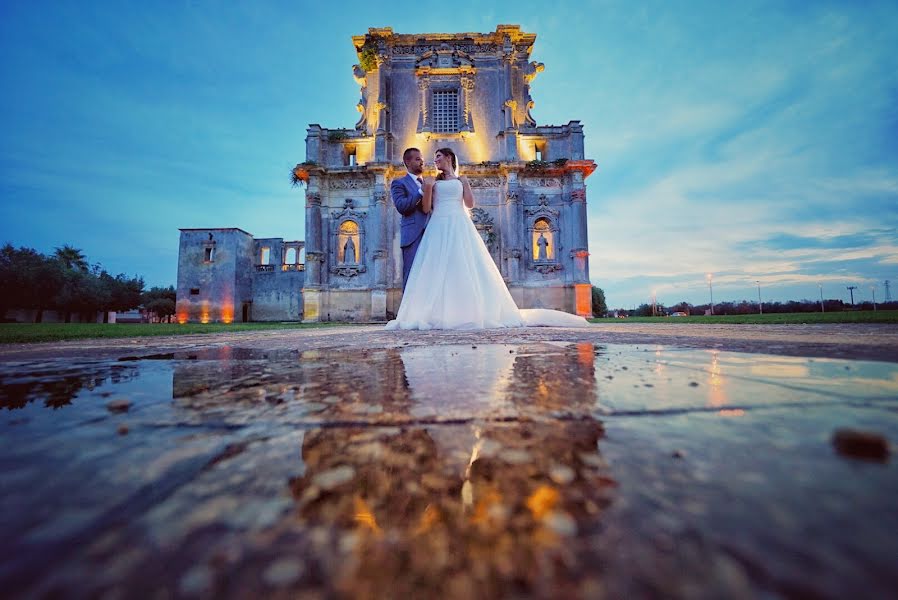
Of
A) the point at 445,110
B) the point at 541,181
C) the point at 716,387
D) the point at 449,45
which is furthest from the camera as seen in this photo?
the point at 445,110

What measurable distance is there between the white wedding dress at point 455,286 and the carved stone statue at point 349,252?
9835mm

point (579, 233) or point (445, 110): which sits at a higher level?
point (445, 110)

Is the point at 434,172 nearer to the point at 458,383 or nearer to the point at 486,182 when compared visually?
the point at 486,182

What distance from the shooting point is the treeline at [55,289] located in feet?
69.4

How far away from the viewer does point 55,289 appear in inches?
892

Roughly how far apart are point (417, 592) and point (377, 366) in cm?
108

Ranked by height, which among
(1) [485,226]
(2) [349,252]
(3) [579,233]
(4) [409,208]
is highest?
(1) [485,226]

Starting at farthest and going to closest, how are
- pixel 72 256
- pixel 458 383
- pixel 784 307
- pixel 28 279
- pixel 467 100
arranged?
pixel 72 256
pixel 28 279
pixel 784 307
pixel 467 100
pixel 458 383

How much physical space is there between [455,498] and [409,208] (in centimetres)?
607

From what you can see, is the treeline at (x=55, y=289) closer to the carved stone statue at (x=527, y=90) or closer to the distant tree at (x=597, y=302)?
the carved stone statue at (x=527, y=90)

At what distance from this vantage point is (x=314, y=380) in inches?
40.3

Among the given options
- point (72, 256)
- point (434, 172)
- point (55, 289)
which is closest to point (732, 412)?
point (434, 172)

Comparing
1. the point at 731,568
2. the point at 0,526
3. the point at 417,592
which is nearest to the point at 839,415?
the point at 731,568

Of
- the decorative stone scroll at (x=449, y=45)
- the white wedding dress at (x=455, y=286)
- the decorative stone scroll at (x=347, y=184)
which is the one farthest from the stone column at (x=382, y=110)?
the white wedding dress at (x=455, y=286)
